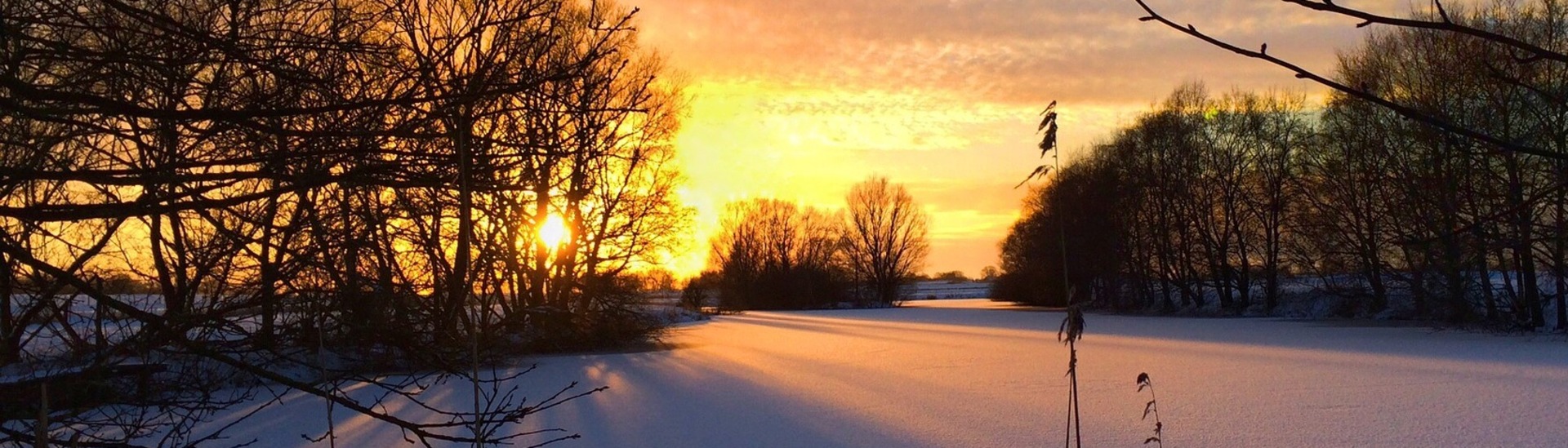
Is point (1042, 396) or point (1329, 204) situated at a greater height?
point (1329, 204)

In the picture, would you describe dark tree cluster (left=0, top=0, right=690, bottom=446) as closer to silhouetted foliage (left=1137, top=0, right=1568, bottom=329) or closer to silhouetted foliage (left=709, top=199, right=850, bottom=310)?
silhouetted foliage (left=1137, top=0, right=1568, bottom=329)

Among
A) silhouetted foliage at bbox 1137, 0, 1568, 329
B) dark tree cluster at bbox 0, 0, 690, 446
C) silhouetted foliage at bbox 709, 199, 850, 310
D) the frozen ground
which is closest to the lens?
dark tree cluster at bbox 0, 0, 690, 446

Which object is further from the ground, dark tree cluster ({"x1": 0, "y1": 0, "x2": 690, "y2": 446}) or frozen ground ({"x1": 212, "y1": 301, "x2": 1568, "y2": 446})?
dark tree cluster ({"x1": 0, "y1": 0, "x2": 690, "y2": 446})

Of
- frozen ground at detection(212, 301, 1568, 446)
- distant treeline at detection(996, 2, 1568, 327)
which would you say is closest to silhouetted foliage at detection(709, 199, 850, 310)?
distant treeline at detection(996, 2, 1568, 327)

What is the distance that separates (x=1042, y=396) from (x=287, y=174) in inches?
261

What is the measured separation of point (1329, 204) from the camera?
18.7 meters

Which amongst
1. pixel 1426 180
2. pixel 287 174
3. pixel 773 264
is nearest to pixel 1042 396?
pixel 287 174

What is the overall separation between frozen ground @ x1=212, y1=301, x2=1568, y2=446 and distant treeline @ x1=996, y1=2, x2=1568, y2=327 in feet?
4.06

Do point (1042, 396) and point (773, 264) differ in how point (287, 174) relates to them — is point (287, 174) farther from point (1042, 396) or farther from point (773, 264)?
point (773, 264)

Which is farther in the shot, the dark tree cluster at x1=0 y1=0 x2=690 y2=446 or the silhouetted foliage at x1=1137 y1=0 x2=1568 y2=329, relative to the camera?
the silhouetted foliage at x1=1137 y1=0 x2=1568 y2=329

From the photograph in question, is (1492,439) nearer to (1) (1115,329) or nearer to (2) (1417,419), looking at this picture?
(2) (1417,419)

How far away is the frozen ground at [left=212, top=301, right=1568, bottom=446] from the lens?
5738 millimetres

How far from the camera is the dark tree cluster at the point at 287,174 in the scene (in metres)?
1.92

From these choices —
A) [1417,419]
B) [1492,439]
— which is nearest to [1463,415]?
[1417,419]
